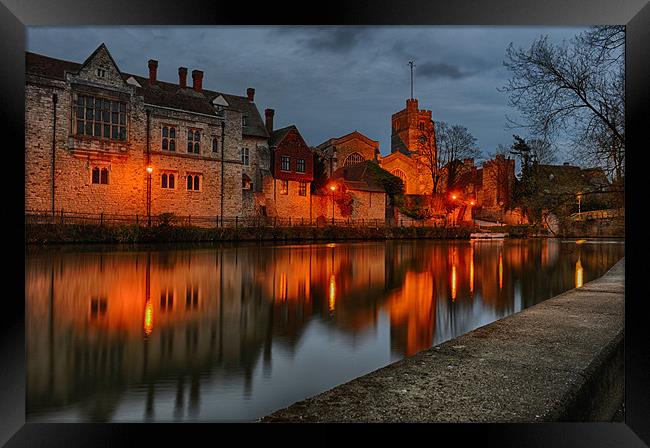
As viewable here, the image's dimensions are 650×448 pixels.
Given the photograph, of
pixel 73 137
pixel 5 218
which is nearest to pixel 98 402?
pixel 5 218

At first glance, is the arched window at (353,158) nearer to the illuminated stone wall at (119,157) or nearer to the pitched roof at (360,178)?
the pitched roof at (360,178)

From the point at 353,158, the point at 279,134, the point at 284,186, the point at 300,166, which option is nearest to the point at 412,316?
the point at 284,186

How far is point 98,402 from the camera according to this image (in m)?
3.02

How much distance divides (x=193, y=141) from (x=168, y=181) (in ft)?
10.4

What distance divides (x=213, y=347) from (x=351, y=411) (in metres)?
2.20

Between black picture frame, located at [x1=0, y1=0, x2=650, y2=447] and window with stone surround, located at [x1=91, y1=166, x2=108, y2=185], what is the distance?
23244 millimetres

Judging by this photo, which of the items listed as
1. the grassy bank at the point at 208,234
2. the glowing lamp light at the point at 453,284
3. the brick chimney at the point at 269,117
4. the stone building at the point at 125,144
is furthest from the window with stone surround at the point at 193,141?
the glowing lamp light at the point at 453,284

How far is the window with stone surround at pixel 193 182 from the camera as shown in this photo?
28.0 metres

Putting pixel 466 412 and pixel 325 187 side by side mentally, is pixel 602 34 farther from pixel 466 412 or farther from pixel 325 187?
pixel 325 187

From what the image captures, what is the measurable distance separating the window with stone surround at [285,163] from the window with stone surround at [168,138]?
8.73 meters

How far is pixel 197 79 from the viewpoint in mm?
33094

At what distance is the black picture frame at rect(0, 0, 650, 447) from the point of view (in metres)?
2.57

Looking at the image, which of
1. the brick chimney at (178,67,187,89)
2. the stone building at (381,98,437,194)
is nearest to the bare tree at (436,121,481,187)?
the stone building at (381,98,437,194)

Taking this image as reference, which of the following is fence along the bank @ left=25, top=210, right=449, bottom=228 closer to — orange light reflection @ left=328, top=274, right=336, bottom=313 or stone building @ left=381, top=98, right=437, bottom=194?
stone building @ left=381, top=98, right=437, bottom=194
